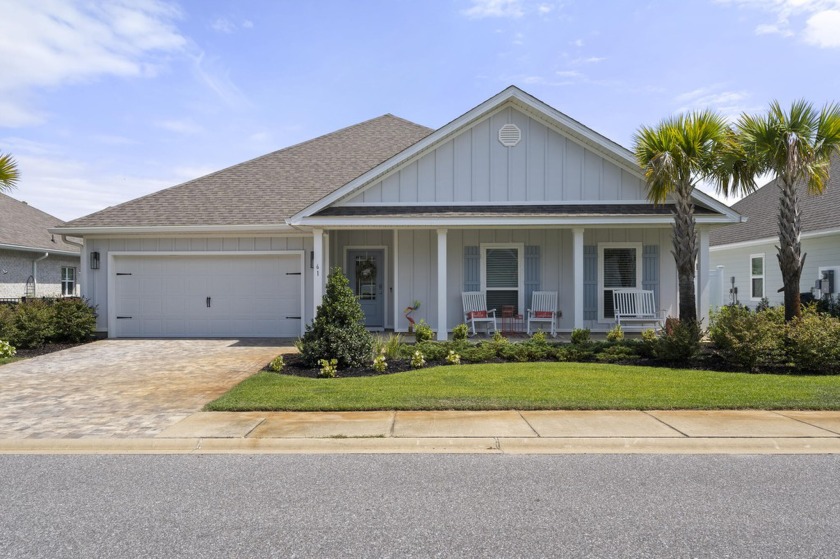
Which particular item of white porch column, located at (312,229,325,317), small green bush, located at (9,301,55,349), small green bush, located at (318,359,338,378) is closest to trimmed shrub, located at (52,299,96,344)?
small green bush, located at (9,301,55,349)

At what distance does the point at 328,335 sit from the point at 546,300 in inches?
270

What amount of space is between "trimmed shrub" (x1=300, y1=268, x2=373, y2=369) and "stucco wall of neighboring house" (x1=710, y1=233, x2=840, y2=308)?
1185 cm

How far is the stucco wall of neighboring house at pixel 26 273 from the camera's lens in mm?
20250

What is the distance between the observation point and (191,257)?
1568 centimetres

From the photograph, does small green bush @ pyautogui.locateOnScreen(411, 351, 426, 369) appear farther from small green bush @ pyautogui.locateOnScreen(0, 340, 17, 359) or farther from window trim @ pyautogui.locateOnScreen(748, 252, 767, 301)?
window trim @ pyautogui.locateOnScreen(748, 252, 767, 301)

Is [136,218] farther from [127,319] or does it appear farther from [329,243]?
[329,243]

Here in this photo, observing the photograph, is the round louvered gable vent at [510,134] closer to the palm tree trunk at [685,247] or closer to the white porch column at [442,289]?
the white porch column at [442,289]

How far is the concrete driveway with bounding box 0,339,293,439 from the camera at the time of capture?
700 cm

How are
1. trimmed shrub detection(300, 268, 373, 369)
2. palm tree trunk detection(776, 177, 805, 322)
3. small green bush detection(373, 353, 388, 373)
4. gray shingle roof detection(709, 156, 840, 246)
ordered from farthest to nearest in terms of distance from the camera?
1. gray shingle roof detection(709, 156, 840, 246)
2. palm tree trunk detection(776, 177, 805, 322)
3. trimmed shrub detection(300, 268, 373, 369)
4. small green bush detection(373, 353, 388, 373)

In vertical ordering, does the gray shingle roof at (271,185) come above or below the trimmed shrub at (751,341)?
above

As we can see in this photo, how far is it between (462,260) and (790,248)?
7.34 metres

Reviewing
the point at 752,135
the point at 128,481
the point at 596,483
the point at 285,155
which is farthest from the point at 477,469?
the point at 285,155

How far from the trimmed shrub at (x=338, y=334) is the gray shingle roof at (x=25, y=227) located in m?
15.3

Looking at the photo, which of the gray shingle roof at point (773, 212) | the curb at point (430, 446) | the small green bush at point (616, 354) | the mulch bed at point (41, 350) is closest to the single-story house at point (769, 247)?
the gray shingle roof at point (773, 212)
